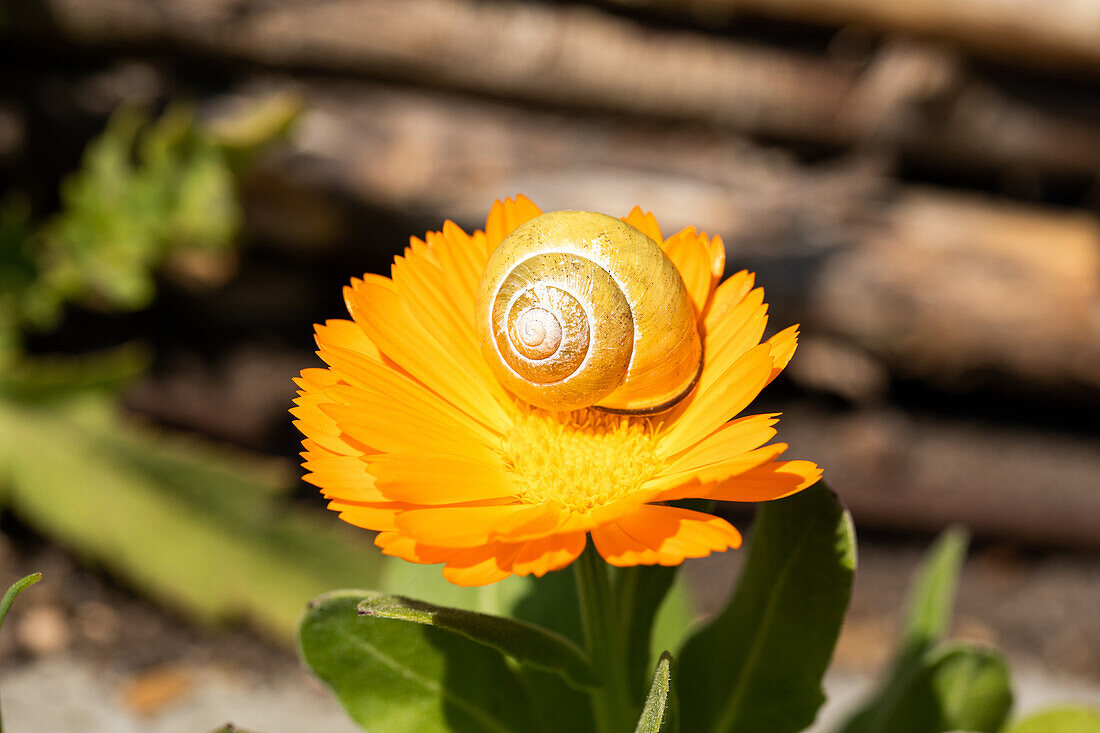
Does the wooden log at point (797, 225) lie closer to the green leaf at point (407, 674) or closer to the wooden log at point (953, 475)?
the wooden log at point (953, 475)

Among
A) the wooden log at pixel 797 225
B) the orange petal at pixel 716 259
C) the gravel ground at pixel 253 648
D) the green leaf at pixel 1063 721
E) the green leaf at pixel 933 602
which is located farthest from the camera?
the wooden log at pixel 797 225

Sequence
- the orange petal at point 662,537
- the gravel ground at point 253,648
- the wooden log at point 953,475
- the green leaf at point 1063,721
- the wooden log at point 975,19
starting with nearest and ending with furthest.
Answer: the orange petal at point 662,537 < the green leaf at point 1063,721 < the gravel ground at point 253,648 < the wooden log at point 975,19 < the wooden log at point 953,475

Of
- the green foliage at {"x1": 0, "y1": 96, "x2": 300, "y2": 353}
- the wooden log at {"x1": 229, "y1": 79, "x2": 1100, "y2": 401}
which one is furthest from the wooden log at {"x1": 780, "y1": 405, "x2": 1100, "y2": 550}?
the green foliage at {"x1": 0, "y1": 96, "x2": 300, "y2": 353}

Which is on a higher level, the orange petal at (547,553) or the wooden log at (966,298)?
the wooden log at (966,298)

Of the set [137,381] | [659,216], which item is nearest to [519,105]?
[659,216]

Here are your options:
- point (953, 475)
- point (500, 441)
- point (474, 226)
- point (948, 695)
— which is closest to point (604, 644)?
point (500, 441)

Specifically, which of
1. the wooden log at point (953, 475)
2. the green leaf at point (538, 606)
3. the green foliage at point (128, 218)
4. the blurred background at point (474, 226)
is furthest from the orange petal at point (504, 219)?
the wooden log at point (953, 475)
